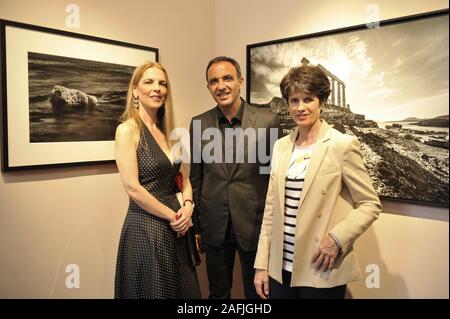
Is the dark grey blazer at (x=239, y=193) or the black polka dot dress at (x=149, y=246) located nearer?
the black polka dot dress at (x=149, y=246)

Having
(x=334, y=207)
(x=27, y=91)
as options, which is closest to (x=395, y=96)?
(x=334, y=207)

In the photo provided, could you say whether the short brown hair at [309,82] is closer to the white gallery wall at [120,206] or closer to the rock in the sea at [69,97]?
the white gallery wall at [120,206]

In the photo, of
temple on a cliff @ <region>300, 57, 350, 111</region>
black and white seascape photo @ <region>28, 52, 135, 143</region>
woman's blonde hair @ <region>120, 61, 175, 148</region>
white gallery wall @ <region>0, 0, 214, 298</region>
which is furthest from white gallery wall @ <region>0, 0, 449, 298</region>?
woman's blonde hair @ <region>120, 61, 175, 148</region>

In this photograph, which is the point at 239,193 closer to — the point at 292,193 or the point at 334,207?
the point at 292,193

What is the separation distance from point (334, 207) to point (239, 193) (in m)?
0.52

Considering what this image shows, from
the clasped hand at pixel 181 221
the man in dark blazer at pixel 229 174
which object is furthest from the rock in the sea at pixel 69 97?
the clasped hand at pixel 181 221

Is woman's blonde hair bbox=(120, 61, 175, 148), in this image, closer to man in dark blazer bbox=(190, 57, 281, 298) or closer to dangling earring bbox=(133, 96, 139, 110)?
dangling earring bbox=(133, 96, 139, 110)

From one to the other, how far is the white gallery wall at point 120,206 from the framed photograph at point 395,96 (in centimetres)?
8

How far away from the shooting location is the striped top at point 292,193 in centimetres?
135

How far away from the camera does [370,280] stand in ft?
5.45

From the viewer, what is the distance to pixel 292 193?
1361 mm

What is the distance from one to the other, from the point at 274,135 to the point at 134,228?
83 cm

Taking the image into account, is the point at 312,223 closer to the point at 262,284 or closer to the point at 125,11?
the point at 262,284

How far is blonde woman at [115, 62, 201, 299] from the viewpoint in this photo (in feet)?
4.96
